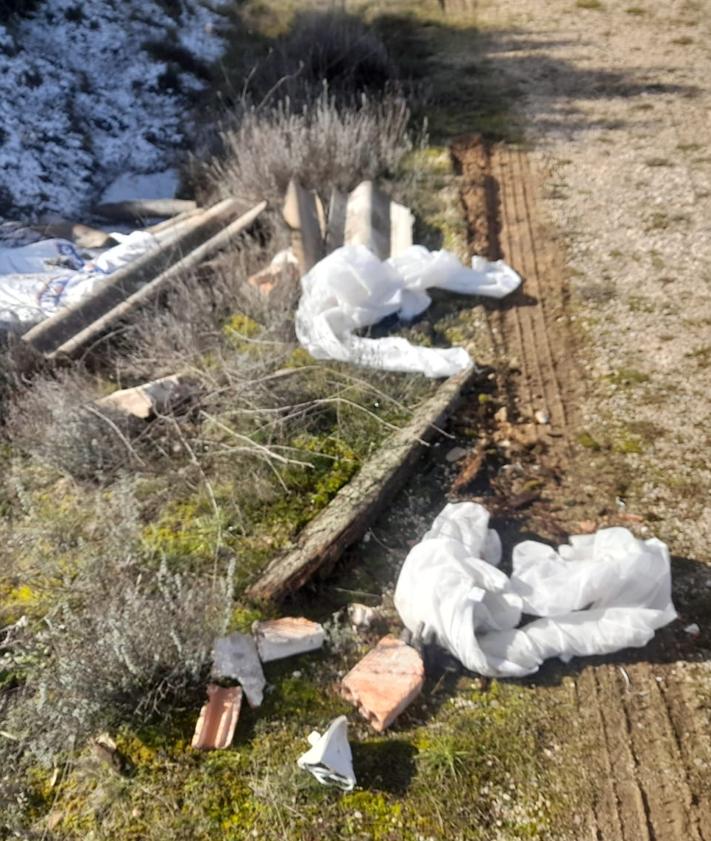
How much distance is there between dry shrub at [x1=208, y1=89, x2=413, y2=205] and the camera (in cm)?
565

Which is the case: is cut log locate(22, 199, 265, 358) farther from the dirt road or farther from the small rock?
the small rock

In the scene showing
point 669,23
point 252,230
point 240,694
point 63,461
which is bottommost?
point 240,694

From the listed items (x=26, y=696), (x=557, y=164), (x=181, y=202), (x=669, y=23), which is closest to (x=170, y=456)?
(x=26, y=696)

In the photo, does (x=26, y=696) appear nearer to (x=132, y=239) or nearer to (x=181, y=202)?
(x=132, y=239)

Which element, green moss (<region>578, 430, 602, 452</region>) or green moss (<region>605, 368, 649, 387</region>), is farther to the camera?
green moss (<region>605, 368, 649, 387</region>)

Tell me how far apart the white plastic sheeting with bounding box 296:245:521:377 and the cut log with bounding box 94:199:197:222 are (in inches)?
70.5

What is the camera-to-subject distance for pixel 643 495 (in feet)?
12.1

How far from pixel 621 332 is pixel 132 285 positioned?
9.37ft

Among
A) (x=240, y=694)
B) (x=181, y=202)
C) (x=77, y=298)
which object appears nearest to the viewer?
(x=240, y=694)

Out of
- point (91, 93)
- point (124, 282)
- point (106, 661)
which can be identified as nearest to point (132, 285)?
point (124, 282)

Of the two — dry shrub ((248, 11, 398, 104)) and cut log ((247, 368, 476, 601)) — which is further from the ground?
dry shrub ((248, 11, 398, 104))

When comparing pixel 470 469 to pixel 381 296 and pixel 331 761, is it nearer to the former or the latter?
pixel 381 296

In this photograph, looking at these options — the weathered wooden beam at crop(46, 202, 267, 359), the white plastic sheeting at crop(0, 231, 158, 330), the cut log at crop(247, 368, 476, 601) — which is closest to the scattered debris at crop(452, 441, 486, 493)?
the cut log at crop(247, 368, 476, 601)

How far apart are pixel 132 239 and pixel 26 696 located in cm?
323
